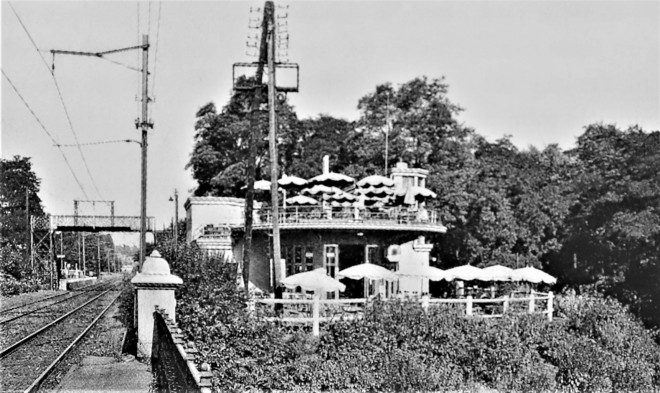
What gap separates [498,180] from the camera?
41.8 m

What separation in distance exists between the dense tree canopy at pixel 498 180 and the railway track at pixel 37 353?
22830mm

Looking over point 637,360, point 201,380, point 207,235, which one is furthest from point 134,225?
point 201,380

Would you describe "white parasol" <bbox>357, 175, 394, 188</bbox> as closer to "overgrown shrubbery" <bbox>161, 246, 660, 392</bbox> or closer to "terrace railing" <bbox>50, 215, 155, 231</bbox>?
"overgrown shrubbery" <bbox>161, 246, 660, 392</bbox>

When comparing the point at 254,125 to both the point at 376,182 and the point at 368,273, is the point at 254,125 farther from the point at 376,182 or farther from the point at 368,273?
the point at 376,182

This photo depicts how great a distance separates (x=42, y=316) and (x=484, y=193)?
24.6 meters

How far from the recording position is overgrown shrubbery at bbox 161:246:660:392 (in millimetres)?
15398

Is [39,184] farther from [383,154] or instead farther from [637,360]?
[637,360]

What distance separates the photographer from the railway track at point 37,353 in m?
12.0

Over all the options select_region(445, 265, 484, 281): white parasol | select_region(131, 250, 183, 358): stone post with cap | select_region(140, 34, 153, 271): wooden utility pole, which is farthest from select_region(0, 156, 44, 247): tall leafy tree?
select_region(131, 250, 183, 358): stone post with cap

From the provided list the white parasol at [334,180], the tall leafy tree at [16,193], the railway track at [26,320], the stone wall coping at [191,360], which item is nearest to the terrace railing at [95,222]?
the tall leafy tree at [16,193]

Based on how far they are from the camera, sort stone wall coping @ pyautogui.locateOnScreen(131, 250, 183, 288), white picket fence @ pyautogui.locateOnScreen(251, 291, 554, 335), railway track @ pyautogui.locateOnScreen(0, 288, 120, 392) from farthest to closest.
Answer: white picket fence @ pyautogui.locateOnScreen(251, 291, 554, 335) → railway track @ pyautogui.locateOnScreen(0, 288, 120, 392) → stone wall coping @ pyautogui.locateOnScreen(131, 250, 183, 288)

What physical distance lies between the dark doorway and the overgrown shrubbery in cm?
1166

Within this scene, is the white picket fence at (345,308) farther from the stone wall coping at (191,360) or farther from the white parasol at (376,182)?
the stone wall coping at (191,360)

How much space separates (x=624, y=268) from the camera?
3150 cm
